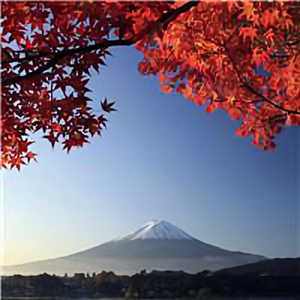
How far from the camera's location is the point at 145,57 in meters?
A: 1.62

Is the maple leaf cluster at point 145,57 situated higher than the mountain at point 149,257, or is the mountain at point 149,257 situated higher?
the maple leaf cluster at point 145,57

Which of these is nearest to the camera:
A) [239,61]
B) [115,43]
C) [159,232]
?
[115,43]

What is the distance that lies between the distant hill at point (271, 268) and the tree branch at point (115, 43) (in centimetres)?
79

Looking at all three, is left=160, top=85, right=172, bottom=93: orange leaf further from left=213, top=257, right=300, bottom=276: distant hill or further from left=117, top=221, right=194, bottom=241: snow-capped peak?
left=213, top=257, right=300, bottom=276: distant hill

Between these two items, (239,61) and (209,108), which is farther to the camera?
(209,108)

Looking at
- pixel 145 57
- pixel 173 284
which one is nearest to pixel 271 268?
pixel 173 284

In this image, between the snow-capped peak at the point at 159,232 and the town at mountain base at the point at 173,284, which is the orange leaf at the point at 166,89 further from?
the town at mountain base at the point at 173,284

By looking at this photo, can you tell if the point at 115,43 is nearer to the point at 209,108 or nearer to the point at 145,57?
the point at 145,57

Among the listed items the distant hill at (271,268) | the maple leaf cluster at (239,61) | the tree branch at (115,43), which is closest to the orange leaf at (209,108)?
the maple leaf cluster at (239,61)

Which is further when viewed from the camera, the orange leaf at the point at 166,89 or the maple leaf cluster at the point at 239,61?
the orange leaf at the point at 166,89

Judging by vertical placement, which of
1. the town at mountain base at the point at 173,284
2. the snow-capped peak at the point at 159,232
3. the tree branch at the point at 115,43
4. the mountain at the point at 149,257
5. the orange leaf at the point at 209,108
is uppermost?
the tree branch at the point at 115,43

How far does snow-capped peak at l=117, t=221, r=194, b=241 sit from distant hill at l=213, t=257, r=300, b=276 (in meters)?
0.18

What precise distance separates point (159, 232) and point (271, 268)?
39 centimetres

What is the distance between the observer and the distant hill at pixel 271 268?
172cm
